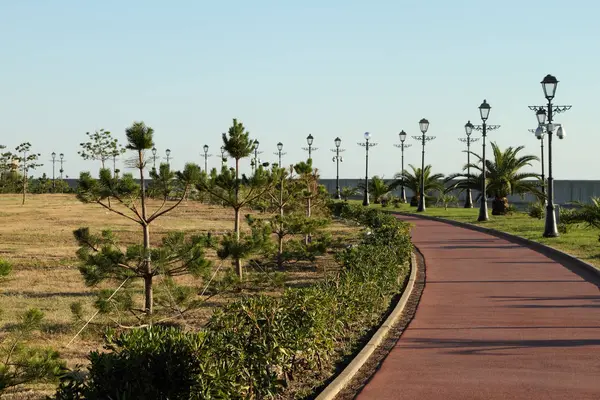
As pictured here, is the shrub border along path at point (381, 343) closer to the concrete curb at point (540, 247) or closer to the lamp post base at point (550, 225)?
the concrete curb at point (540, 247)

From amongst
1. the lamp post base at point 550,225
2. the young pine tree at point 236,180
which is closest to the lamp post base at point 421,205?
the lamp post base at point 550,225

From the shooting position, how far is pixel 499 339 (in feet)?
32.4

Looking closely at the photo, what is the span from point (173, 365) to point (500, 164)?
34060 mm

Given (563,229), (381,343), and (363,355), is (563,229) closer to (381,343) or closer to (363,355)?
(381,343)

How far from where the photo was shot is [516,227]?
29172 mm

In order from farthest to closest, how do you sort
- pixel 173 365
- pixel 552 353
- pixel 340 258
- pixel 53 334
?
1. pixel 340 258
2. pixel 53 334
3. pixel 552 353
4. pixel 173 365

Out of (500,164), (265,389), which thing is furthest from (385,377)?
(500,164)

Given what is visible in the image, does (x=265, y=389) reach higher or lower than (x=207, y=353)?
lower

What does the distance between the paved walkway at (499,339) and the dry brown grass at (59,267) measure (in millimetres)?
4027

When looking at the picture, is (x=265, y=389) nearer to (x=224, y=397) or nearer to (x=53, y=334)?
(x=224, y=397)

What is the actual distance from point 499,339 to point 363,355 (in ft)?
6.42

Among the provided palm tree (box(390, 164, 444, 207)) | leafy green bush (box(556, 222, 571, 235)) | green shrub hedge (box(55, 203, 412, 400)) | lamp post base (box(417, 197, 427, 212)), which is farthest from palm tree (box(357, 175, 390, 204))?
green shrub hedge (box(55, 203, 412, 400))

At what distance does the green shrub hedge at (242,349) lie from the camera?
5.72 m

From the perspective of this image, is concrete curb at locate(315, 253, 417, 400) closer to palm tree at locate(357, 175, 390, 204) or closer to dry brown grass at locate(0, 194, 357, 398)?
dry brown grass at locate(0, 194, 357, 398)
